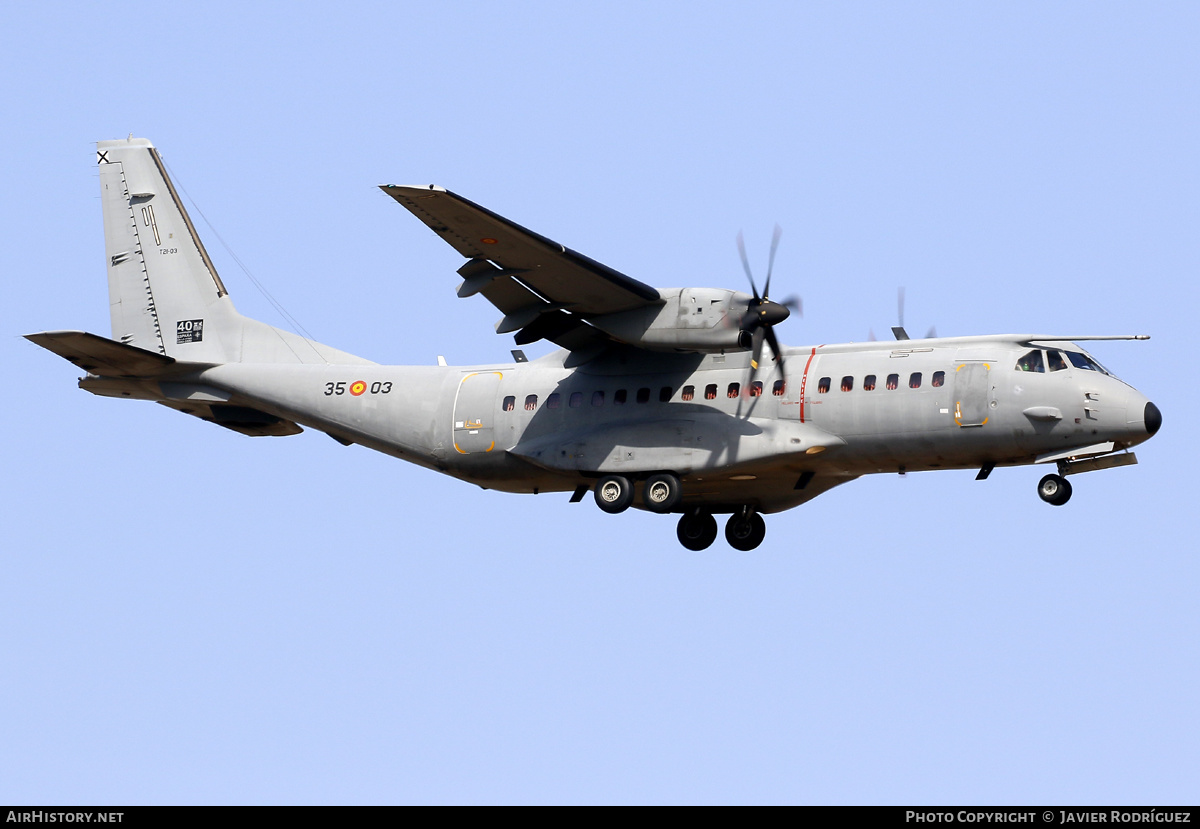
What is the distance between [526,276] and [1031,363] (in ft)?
23.3

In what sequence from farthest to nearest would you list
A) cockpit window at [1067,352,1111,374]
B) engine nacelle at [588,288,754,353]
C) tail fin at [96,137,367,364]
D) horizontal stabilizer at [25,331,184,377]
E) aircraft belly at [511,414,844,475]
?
tail fin at [96,137,367,364], horizontal stabilizer at [25,331,184,377], aircraft belly at [511,414,844,475], engine nacelle at [588,288,754,353], cockpit window at [1067,352,1111,374]

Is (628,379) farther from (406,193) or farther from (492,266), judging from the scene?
(406,193)

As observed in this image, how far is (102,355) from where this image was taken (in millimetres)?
24828

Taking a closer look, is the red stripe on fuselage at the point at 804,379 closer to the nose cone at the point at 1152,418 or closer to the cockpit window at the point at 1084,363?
the cockpit window at the point at 1084,363

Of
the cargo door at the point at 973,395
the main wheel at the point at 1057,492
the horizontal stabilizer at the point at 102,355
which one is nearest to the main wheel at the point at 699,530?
the cargo door at the point at 973,395

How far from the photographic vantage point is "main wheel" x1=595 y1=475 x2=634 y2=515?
23.4 m

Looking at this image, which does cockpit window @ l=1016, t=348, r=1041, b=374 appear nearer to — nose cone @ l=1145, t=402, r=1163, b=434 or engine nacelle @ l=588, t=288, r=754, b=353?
nose cone @ l=1145, t=402, r=1163, b=434

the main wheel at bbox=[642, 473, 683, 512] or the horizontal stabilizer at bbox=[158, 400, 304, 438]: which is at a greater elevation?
the horizontal stabilizer at bbox=[158, 400, 304, 438]

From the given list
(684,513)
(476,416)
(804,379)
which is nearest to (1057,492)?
(804,379)

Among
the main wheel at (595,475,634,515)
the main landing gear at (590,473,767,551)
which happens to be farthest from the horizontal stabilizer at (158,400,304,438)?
the main wheel at (595,475,634,515)

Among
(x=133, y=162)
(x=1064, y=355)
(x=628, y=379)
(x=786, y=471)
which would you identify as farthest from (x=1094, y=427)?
(x=133, y=162)

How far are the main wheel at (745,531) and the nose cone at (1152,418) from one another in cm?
643

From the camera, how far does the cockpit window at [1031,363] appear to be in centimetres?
2167
